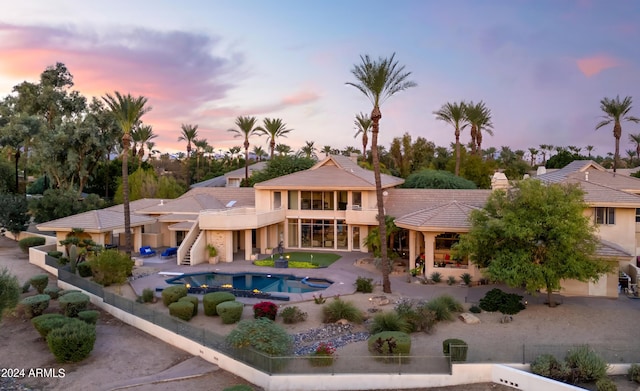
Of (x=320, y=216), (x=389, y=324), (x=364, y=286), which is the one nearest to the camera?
(x=389, y=324)

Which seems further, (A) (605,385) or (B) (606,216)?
(B) (606,216)

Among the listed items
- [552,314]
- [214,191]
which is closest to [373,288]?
[552,314]

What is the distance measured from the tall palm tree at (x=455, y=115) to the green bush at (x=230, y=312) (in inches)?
1433

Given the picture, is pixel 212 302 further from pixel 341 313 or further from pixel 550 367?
pixel 550 367

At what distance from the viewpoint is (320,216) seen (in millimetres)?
36281

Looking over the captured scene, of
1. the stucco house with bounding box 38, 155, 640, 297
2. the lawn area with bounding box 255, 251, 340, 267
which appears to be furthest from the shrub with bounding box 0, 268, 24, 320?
the lawn area with bounding box 255, 251, 340, 267

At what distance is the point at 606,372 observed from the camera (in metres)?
13.9

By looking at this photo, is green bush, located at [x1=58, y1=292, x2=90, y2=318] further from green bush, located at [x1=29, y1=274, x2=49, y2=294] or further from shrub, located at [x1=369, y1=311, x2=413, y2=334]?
shrub, located at [x1=369, y1=311, x2=413, y2=334]

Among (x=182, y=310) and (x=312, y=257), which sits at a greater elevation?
(x=312, y=257)

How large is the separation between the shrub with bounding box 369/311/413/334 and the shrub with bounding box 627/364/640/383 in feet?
23.4

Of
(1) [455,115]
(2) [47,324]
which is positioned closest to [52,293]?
Answer: (2) [47,324]

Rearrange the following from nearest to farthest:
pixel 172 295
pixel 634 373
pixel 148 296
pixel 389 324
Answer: pixel 634 373, pixel 389 324, pixel 172 295, pixel 148 296

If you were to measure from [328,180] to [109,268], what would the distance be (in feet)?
56.7

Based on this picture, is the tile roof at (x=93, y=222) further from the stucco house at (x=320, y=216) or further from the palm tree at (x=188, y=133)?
the palm tree at (x=188, y=133)
